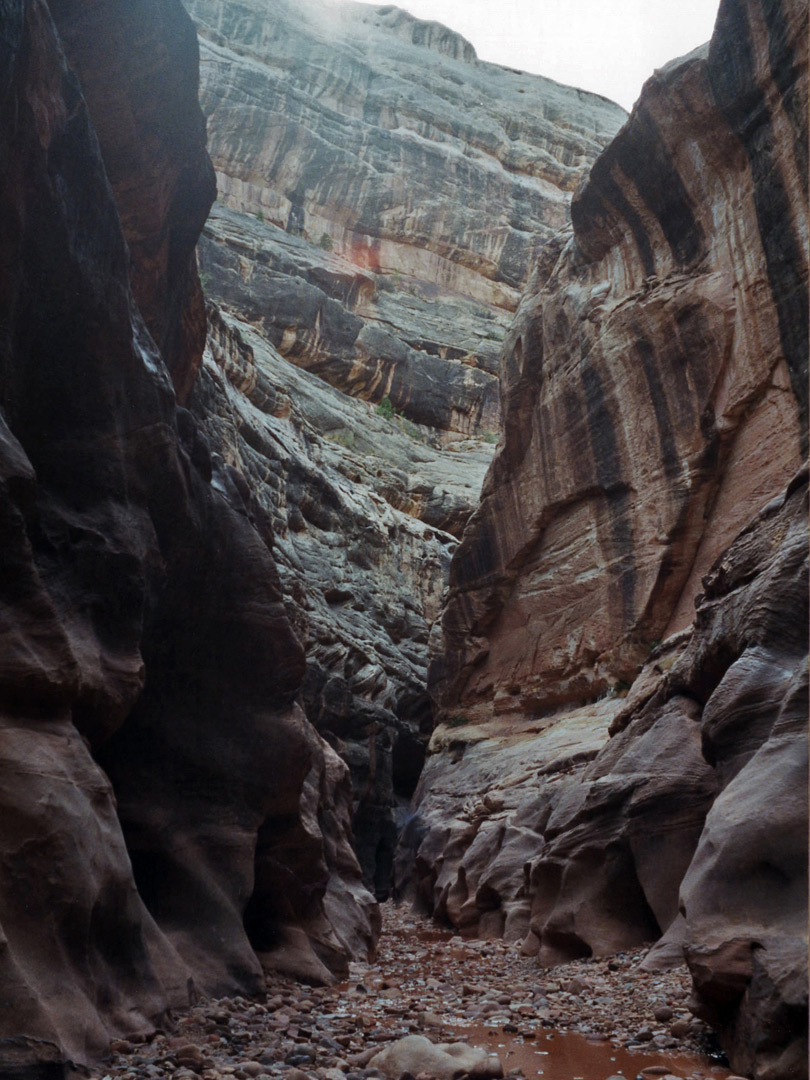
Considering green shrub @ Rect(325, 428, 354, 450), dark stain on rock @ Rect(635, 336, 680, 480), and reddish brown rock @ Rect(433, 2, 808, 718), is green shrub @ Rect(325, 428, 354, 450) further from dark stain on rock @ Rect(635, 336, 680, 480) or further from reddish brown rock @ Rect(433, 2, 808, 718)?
dark stain on rock @ Rect(635, 336, 680, 480)

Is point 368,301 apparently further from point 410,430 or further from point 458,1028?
point 458,1028

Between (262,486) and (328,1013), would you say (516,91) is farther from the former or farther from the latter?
(328,1013)

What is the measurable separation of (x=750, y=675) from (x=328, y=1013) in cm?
628

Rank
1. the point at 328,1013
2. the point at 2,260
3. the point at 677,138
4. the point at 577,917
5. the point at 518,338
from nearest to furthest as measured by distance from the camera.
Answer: the point at 2,260, the point at 328,1013, the point at 577,917, the point at 677,138, the point at 518,338

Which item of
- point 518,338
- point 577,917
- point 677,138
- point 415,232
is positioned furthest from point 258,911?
point 415,232

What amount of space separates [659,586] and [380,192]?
220 ft

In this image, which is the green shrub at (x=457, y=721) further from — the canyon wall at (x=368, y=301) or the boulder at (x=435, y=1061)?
the boulder at (x=435, y=1061)

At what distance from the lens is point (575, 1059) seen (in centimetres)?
811

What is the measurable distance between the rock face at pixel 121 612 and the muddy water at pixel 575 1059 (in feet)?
10.9

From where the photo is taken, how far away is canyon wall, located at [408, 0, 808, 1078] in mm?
7887

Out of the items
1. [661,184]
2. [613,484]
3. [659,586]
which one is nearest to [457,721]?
[659,586]

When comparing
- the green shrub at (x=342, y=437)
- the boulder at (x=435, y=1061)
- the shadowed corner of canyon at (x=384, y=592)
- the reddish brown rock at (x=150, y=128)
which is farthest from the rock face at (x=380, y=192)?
the boulder at (x=435, y=1061)

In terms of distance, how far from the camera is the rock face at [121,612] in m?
7.84

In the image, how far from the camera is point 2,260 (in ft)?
30.1
